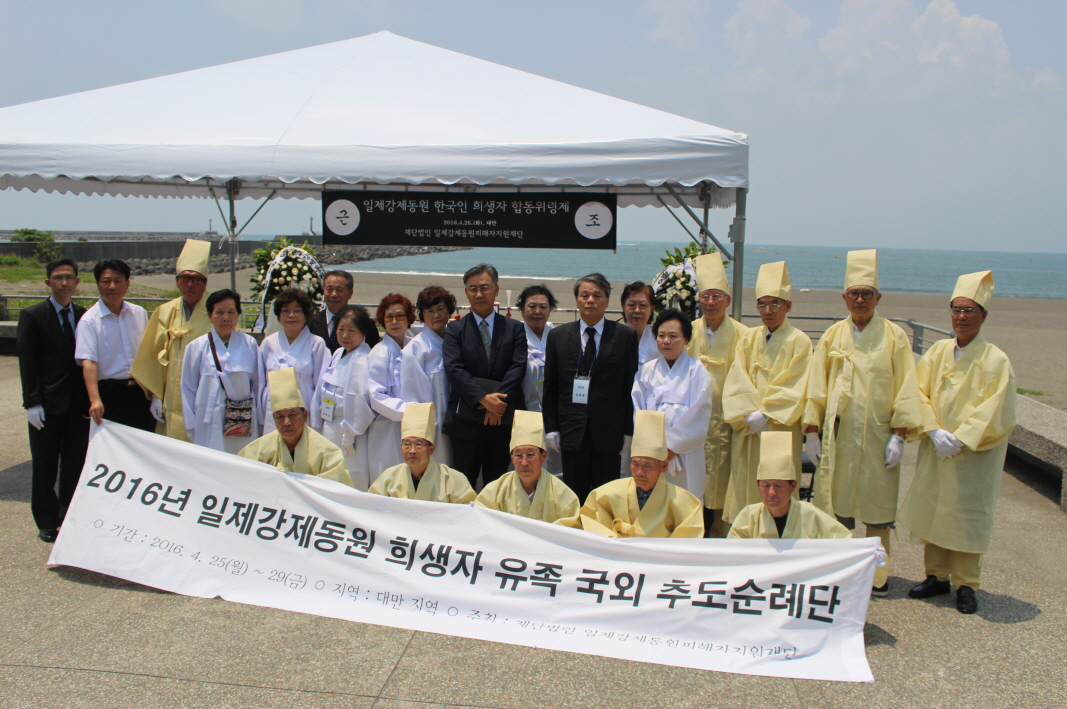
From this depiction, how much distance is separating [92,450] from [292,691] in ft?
7.72

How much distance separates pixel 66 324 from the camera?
4.97 m

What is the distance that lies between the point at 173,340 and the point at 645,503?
11.2ft

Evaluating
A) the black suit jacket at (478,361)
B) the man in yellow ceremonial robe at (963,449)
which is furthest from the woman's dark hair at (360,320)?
the man in yellow ceremonial robe at (963,449)

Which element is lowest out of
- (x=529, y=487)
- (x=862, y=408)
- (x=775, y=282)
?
(x=529, y=487)

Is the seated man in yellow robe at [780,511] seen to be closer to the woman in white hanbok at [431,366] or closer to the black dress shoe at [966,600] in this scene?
the black dress shoe at [966,600]

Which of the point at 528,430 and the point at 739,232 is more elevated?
the point at 739,232

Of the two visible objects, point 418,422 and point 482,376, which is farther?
point 482,376

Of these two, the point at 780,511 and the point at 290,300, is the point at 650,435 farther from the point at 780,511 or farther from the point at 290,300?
the point at 290,300

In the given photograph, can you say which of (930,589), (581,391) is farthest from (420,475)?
(930,589)

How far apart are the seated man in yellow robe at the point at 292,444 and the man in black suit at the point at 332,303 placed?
137 cm

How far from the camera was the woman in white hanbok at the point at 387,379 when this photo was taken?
4.93 metres

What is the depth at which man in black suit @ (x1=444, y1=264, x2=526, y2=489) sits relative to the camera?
478 cm

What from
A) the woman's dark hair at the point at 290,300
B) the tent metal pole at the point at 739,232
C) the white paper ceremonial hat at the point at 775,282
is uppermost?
the tent metal pole at the point at 739,232

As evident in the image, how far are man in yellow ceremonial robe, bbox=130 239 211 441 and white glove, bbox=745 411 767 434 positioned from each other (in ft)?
12.2
